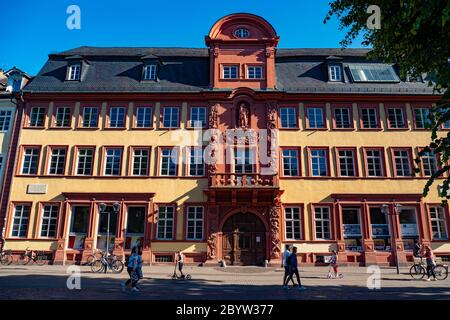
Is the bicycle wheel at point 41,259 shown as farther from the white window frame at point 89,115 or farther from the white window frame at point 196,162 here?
the white window frame at point 196,162

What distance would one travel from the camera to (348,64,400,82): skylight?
26266mm

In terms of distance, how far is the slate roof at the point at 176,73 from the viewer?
25375 millimetres

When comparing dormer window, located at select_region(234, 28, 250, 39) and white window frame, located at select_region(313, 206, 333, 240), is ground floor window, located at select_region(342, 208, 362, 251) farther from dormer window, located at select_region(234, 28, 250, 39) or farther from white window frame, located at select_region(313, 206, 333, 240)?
dormer window, located at select_region(234, 28, 250, 39)

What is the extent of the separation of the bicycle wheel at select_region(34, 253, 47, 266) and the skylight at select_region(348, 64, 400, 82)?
2625cm

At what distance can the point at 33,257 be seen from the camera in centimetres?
2230

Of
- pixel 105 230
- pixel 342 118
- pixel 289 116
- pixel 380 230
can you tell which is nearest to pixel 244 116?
pixel 289 116

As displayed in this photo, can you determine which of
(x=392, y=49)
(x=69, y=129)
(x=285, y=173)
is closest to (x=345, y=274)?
(x=285, y=173)

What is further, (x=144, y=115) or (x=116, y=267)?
(x=144, y=115)

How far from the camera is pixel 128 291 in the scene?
1229 centimetres

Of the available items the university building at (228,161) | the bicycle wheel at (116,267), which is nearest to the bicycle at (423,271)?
the university building at (228,161)

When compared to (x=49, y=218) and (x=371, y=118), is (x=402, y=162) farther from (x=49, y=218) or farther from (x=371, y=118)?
(x=49, y=218)

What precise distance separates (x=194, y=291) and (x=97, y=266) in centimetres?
1021

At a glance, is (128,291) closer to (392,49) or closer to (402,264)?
(392,49)

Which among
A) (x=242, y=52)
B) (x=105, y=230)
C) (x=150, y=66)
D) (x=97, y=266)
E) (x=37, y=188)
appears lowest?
(x=97, y=266)
